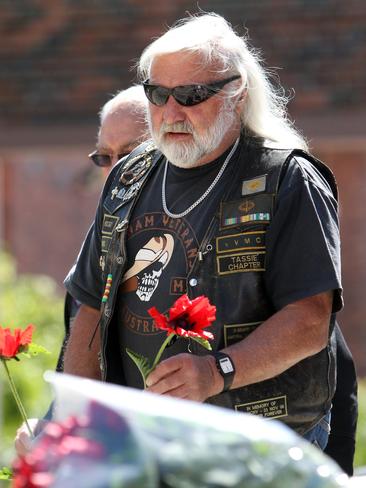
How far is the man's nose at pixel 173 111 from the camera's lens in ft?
10.4

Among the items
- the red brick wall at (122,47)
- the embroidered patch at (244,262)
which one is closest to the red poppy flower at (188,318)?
the embroidered patch at (244,262)

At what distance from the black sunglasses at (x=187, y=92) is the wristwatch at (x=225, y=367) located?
2.41 feet

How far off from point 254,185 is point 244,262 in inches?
8.9

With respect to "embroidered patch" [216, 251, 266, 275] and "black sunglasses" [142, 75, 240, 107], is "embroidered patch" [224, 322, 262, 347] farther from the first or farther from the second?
"black sunglasses" [142, 75, 240, 107]

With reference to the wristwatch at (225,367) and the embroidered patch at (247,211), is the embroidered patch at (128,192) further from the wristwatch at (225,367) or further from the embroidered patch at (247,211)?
the wristwatch at (225,367)

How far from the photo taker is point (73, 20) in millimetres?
9477

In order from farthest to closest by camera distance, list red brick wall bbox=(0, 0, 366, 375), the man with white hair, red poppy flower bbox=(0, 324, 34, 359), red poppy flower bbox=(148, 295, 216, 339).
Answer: red brick wall bbox=(0, 0, 366, 375)
the man with white hair
red poppy flower bbox=(0, 324, 34, 359)
red poppy flower bbox=(148, 295, 216, 339)

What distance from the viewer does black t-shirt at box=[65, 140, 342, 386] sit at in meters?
2.99

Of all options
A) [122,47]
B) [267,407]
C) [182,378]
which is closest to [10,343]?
[182,378]

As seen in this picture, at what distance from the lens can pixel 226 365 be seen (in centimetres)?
286

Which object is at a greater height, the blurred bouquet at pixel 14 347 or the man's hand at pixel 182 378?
the blurred bouquet at pixel 14 347

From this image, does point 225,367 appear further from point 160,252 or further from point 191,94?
point 191,94

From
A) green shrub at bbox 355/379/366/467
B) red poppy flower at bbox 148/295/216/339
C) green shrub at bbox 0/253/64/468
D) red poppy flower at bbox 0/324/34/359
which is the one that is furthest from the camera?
green shrub at bbox 0/253/64/468

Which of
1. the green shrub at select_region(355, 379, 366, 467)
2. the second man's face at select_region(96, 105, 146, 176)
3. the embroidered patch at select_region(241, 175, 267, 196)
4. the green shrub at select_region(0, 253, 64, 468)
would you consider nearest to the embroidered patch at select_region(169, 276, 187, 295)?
the embroidered patch at select_region(241, 175, 267, 196)
